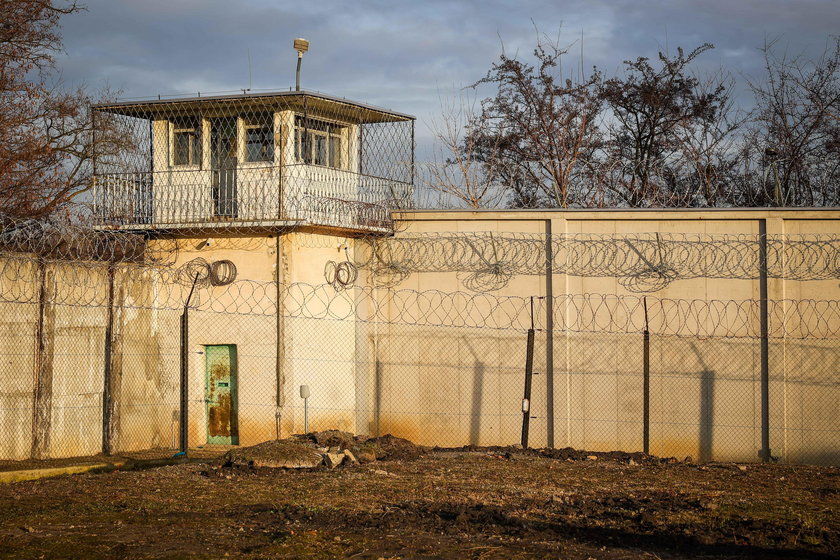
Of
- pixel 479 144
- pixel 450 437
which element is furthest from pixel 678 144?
pixel 450 437

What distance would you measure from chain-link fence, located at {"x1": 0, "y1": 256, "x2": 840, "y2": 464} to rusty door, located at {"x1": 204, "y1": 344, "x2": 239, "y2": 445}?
0.08 feet

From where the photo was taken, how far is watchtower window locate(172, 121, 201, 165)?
16.7 meters

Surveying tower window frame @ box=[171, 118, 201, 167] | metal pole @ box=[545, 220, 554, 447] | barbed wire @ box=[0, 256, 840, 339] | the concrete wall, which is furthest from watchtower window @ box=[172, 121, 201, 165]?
metal pole @ box=[545, 220, 554, 447]

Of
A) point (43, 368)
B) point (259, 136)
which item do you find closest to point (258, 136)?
point (259, 136)

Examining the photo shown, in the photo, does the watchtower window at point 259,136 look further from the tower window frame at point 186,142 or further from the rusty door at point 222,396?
the rusty door at point 222,396

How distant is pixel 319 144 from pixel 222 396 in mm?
4450

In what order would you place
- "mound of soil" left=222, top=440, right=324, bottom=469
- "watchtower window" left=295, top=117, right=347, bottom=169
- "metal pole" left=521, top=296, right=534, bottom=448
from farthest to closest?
"watchtower window" left=295, top=117, right=347, bottom=169, "metal pole" left=521, top=296, right=534, bottom=448, "mound of soil" left=222, top=440, right=324, bottom=469

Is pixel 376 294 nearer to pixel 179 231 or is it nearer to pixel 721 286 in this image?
pixel 179 231

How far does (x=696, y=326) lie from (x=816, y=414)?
6.93 ft

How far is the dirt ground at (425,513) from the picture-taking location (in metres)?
7.51

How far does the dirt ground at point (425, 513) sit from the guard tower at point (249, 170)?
16.1 ft

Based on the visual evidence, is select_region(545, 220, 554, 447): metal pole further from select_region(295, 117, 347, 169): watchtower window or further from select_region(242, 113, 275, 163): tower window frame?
select_region(242, 113, 275, 163): tower window frame

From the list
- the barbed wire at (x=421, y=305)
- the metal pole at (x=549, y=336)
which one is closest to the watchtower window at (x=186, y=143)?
the barbed wire at (x=421, y=305)

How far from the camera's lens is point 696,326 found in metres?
15.0
